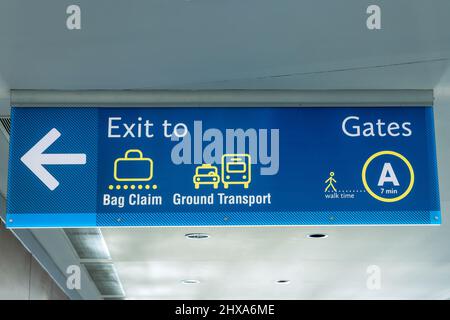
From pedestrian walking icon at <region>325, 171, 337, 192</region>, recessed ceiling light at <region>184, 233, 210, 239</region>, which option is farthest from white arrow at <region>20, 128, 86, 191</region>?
recessed ceiling light at <region>184, 233, 210, 239</region>

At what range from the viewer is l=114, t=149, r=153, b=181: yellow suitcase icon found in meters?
3.96

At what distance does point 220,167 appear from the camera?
13.0 ft

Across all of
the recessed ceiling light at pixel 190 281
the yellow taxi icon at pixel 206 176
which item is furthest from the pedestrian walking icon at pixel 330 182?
the recessed ceiling light at pixel 190 281

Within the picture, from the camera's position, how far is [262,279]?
31.6ft

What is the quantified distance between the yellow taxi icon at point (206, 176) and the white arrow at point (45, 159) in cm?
61

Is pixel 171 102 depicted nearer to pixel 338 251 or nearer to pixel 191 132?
pixel 191 132

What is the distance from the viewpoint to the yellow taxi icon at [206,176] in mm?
3943

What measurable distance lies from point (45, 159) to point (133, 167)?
1.54 feet

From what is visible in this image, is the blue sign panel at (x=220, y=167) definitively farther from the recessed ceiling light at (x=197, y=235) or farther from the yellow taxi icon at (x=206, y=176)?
the recessed ceiling light at (x=197, y=235)

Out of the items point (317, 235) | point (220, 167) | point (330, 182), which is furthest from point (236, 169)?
point (317, 235)
